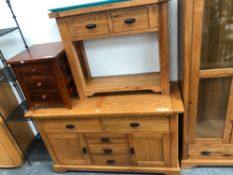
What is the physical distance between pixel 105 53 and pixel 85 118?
→ 0.56 m

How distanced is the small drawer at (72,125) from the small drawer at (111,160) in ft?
1.01

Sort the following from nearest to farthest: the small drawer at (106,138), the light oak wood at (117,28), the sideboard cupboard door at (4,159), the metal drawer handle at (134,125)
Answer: the light oak wood at (117,28)
the metal drawer handle at (134,125)
the small drawer at (106,138)
the sideboard cupboard door at (4,159)

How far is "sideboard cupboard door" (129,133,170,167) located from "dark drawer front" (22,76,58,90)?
27.0 inches

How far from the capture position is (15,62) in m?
1.36

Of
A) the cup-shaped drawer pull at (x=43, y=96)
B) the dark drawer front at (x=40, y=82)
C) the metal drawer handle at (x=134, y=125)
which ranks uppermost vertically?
the dark drawer front at (x=40, y=82)

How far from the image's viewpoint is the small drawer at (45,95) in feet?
4.78

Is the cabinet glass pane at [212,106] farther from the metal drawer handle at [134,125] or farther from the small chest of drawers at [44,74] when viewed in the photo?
the small chest of drawers at [44,74]

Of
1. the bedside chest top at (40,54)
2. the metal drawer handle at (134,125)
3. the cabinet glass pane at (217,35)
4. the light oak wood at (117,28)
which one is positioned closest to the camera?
the cabinet glass pane at (217,35)

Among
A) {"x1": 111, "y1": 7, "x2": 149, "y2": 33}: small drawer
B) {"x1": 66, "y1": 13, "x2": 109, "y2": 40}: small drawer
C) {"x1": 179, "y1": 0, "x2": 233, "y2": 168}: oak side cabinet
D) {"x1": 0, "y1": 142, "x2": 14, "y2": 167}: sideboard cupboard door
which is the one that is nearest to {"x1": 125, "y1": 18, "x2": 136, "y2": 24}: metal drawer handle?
{"x1": 111, "y1": 7, "x2": 149, "y2": 33}: small drawer

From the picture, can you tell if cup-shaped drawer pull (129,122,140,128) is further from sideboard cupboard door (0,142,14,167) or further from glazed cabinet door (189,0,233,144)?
sideboard cupboard door (0,142,14,167)

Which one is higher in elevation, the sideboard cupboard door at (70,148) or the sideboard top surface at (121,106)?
the sideboard top surface at (121,106)

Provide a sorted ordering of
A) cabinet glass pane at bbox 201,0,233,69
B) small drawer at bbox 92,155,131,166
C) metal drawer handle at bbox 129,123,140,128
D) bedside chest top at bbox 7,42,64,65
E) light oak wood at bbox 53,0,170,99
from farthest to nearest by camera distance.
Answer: small drawer at bbox 92,155,131,166, metal drawer handle at bbox 129,123,140,128, bedside chest top at bbox 7,42,64,65, light oak wood at bbox 53,0,170,99, cabinet glass pane at bbox 201,0,233,69

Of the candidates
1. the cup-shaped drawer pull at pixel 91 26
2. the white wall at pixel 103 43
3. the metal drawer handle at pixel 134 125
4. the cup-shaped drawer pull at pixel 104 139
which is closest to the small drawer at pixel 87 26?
the cup-shaped drawer pull at pixel 91 26

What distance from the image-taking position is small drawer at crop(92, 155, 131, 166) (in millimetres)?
1643
